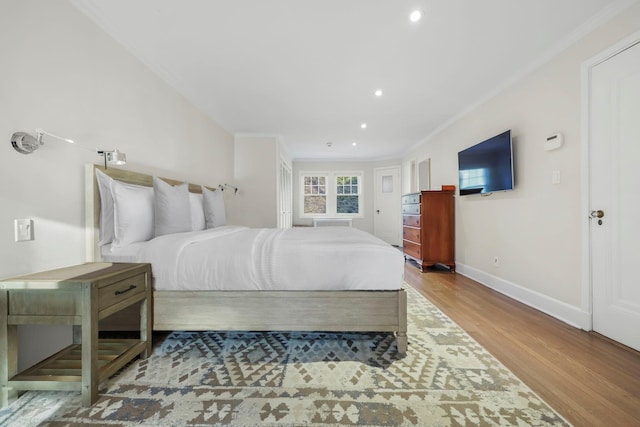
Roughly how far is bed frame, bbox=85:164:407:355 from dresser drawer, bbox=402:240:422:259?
2.67 meters

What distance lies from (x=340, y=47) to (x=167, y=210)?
6.71 feet

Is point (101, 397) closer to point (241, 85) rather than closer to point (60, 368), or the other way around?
point (60, 368)

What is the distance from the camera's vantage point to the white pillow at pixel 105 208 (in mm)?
1828

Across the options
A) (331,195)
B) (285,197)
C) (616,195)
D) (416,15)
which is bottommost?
(616,195)

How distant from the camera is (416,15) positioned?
184 centimetres

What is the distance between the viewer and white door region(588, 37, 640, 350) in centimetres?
172

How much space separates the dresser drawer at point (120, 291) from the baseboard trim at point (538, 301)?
10.7 ft

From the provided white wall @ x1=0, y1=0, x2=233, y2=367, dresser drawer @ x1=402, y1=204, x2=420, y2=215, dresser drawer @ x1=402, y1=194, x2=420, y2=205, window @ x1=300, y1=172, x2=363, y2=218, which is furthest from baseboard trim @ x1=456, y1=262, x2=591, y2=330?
window @ x1=300, y1=172, x2=363, y2=218

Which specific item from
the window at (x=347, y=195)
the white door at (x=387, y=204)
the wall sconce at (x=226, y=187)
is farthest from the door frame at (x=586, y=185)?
the window at (x=347, y=195)

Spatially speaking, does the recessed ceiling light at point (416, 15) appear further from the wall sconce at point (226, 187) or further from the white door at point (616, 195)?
the wall sconce at point (226, 187)

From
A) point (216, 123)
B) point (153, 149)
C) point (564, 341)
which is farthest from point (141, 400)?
point (216, 123)

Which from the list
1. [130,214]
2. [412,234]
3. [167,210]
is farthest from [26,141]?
[412,234]

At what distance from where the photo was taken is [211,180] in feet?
12.6

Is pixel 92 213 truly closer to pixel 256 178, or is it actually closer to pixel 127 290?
pixel 127 290
